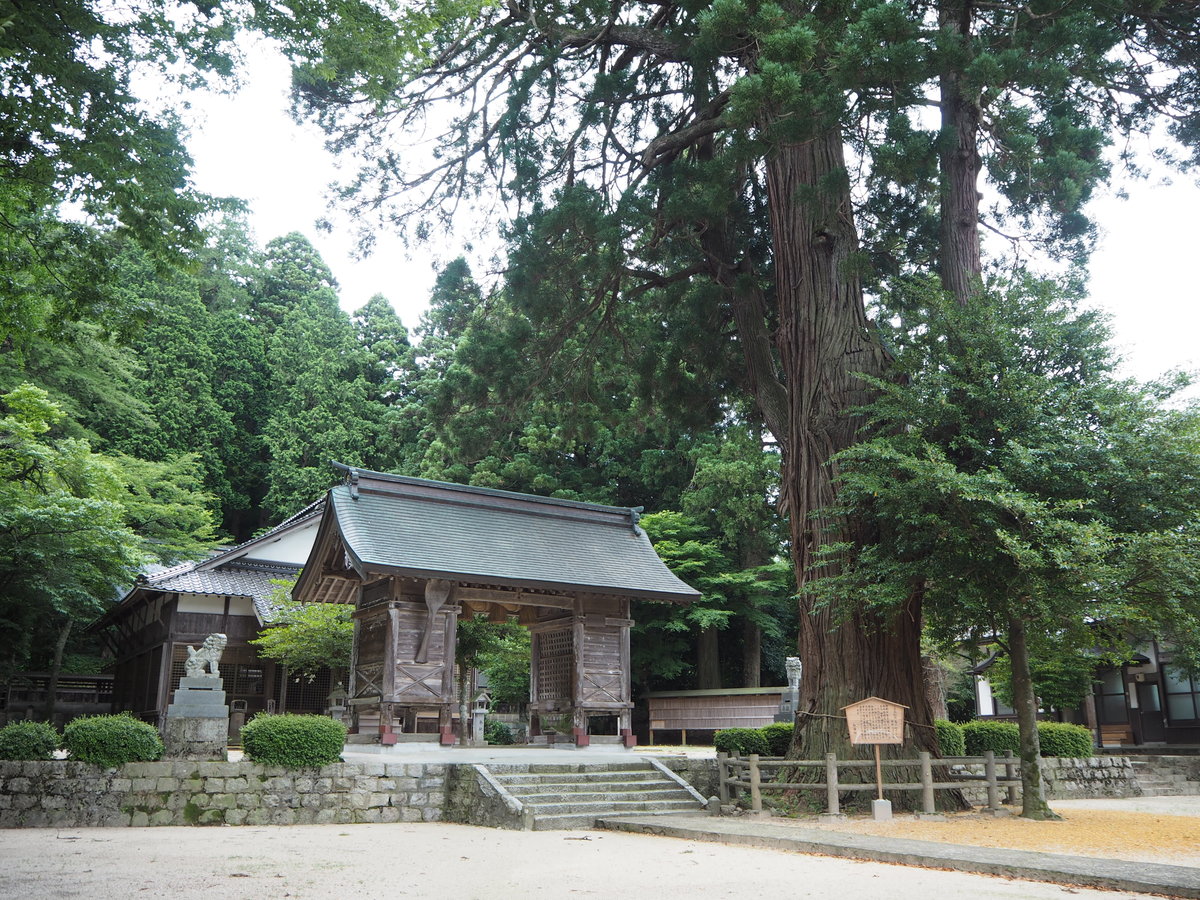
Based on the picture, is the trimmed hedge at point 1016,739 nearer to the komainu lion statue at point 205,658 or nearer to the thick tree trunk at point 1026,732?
the thick tree trunk at point 1026,732

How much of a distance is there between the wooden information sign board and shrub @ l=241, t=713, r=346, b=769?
636 centimetres

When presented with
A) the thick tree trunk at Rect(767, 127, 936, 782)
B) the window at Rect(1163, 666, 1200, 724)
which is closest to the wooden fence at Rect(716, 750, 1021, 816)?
the thick tree trunk at Rect(767, 127, 936, 782)

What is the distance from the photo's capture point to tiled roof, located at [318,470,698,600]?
14.3 m

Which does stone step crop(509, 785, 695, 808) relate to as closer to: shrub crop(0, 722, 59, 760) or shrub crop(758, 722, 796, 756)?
shrub crop(758, 722, 796, 756)

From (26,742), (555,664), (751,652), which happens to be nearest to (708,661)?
(751,652)

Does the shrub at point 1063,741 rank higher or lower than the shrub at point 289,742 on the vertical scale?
lower

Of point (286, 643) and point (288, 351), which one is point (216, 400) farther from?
point (286, 643)

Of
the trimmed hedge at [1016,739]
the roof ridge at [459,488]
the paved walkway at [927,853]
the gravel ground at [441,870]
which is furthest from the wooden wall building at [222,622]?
the trimmed hedge at [1016,739]

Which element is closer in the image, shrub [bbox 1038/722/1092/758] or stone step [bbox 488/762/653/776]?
stone step [bbox 488/762/653/776]

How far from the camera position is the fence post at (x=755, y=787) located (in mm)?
10422

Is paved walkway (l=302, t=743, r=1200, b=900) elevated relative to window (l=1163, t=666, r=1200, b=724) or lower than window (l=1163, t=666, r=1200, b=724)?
lower

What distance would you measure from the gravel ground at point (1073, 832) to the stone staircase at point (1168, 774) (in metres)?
6.51

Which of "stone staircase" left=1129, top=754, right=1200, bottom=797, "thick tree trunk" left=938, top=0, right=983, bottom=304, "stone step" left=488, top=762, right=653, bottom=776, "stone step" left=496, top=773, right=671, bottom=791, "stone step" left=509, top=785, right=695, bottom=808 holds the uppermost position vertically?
"thick tree trunk" left=938, top=0, right=983, bottom=304

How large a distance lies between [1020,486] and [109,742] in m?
10.8
